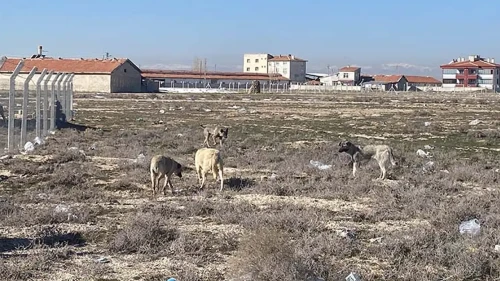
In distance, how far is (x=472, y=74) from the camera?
151500mm

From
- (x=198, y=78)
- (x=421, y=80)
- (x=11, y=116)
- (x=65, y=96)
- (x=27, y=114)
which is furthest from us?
(x=421, y=80)

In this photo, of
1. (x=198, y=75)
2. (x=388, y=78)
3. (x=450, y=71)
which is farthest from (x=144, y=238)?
(x=388, y=78)

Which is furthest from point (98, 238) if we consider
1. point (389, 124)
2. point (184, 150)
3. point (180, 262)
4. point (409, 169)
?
point (389, 124)

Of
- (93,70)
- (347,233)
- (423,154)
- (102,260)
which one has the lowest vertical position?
(102,260)

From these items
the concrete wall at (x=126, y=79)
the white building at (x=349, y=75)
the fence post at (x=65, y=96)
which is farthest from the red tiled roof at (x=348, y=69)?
the fence post at (x=65, y=96)

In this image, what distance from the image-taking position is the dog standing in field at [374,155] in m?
16.1

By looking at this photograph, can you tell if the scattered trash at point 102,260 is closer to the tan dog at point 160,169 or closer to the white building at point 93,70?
the tan dog at point 160,169

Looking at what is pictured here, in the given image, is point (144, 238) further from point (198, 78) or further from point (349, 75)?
point (349, 75)

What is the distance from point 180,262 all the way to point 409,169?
33.5ft

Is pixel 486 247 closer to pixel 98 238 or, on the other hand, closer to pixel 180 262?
pixel 180 262

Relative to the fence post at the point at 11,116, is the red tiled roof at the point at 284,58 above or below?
above

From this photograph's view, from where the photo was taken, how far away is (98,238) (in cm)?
955

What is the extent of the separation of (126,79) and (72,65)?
850 centimetres

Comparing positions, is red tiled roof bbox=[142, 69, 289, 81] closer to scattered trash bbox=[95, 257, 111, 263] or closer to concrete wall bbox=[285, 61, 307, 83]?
concrete wall bbox=[285, 61, 307, 83]
